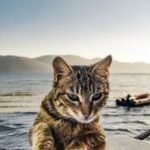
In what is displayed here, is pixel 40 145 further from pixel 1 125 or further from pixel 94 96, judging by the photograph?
pixel 1 125

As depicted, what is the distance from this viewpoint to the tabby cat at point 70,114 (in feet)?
10.2

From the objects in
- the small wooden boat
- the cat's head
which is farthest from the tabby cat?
the small wooden boat

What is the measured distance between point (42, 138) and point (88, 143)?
1.18 ft

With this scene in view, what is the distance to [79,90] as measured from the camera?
10.4 ft

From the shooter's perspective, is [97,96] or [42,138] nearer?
[42,138]

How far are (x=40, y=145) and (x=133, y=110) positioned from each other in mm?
Answer: 41063

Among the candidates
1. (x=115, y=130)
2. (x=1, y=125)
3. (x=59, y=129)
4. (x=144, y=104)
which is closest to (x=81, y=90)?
(x=59, y=129)

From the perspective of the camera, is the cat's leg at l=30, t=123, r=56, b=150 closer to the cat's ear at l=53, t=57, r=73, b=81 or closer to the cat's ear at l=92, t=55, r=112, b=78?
the cat's ear at l=53, t=57, r=73, b=81

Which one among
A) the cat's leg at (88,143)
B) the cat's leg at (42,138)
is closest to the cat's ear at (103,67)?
the cat's leg at (88,143)

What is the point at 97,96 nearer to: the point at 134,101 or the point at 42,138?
the point at 42,138

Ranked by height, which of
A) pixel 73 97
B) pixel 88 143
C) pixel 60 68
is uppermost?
pixel 60 68

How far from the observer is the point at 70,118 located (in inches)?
125

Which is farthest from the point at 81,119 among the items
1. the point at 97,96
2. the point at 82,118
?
the point at 97,96

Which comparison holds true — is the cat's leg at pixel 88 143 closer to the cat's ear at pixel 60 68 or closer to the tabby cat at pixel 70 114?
the tabby cat at pixel 70 114
